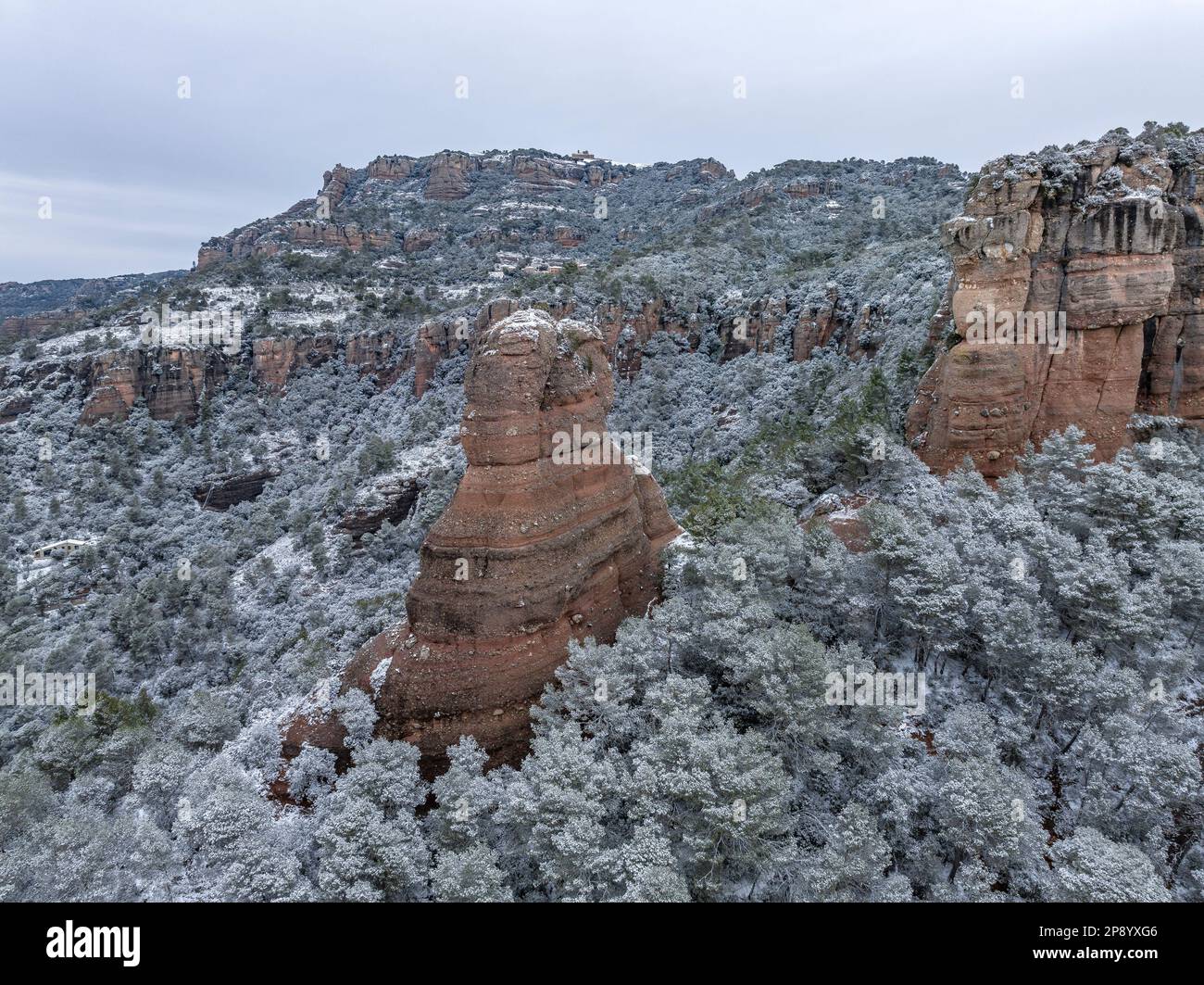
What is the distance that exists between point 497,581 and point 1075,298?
28.6m

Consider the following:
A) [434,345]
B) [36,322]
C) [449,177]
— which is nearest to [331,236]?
[36,322]

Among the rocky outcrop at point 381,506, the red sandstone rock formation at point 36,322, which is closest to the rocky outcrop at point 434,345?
the rocky outcrop at point 381,506

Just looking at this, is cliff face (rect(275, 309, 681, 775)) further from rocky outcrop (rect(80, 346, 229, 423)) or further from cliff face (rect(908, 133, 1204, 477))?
rocky outcrop (rect(80, 346, 229, 423))

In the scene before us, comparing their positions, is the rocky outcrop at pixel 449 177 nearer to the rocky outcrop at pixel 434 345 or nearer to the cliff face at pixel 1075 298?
the rocky outcrop at pixel 434 345

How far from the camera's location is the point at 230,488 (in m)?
68.4

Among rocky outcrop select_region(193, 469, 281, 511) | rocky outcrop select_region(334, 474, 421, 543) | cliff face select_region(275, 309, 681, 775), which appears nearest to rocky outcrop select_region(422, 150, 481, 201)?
A: rocky outcrop select_region(193, 469, 281, 511)

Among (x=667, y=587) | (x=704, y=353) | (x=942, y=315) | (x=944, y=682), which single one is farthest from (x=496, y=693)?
(x=704, y=353)

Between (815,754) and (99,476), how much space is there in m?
76.9

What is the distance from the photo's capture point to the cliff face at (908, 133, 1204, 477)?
26953 mm

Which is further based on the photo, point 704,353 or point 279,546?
point 704,353

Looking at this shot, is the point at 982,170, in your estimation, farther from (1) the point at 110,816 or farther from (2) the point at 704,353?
(2) the point at 704,353

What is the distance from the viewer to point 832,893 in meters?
12.1
